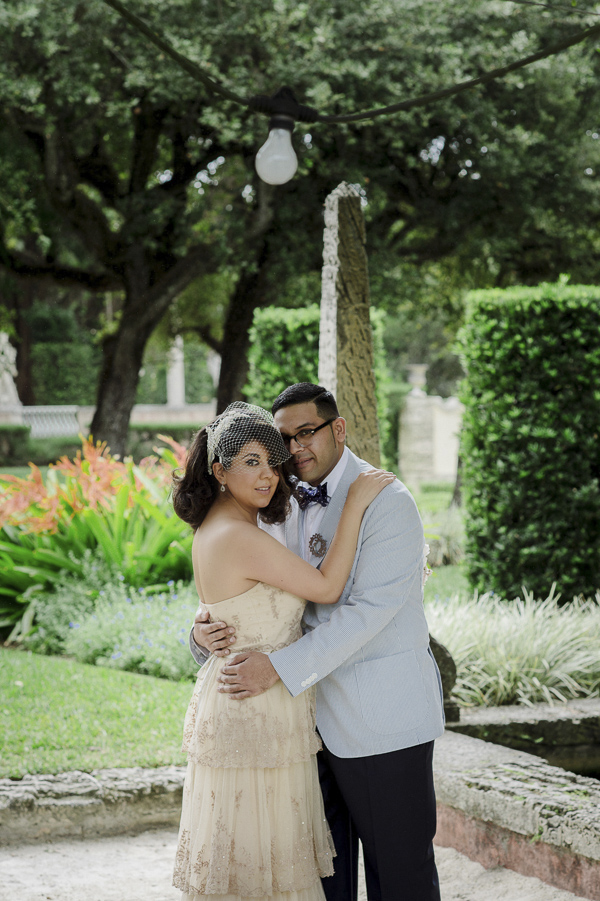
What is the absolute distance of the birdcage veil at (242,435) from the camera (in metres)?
2.41

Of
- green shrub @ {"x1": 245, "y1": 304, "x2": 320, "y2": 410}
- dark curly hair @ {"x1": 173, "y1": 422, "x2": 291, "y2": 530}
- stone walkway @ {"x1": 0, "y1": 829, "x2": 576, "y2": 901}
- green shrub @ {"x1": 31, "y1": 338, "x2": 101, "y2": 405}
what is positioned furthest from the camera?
green shrub @ {"x1": 31, "y1": 338, "x2": 101, "y2": 405}

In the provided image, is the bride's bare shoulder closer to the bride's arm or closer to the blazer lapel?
the bride's arm

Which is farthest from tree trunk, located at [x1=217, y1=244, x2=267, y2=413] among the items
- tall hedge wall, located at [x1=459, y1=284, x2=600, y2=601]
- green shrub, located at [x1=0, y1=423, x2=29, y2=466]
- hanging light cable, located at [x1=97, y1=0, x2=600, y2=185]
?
green shrub, located at [x1=0, y1=423, x2=29, y2=466]

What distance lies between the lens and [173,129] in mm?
14133

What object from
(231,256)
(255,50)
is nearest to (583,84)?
(255,50)

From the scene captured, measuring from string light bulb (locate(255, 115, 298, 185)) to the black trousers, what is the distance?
349 cm

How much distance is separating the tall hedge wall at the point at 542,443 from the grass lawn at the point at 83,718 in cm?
298

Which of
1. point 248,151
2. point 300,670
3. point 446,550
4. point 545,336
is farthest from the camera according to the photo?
point 248,151

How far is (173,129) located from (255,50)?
8.27ft

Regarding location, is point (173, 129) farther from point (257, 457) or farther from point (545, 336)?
point (257, 457)

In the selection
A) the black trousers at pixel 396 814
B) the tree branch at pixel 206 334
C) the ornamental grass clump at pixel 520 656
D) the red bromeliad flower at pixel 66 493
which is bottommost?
the ornamental grass clump at pixel 520 656

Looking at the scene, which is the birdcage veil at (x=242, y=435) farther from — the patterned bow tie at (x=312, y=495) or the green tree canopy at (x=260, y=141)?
the green tree canopy at (x=260, y=141)

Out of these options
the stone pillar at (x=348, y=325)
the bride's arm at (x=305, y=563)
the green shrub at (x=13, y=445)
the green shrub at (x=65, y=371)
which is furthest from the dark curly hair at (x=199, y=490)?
the green shrub at (x=65, y=371)

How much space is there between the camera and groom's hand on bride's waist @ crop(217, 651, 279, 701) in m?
2.38
